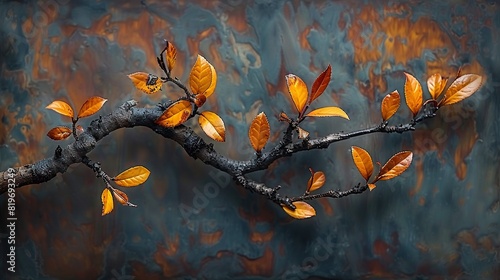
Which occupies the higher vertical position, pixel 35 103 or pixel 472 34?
pixel 472 34

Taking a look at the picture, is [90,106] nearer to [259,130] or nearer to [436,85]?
[259,130]

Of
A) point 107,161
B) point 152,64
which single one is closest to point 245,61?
point 152,64

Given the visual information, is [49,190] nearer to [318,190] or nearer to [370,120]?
[318,190]

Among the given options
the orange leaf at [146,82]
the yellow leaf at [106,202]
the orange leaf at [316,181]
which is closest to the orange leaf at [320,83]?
the orange leaf at [316,181]

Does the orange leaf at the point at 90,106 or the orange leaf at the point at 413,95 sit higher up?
the orange leaf at the point at 413,95

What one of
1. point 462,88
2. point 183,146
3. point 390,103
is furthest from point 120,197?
point 462,88

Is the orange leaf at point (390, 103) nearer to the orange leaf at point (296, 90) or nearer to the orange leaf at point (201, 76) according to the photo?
the orange leaf at point (296, 90)
